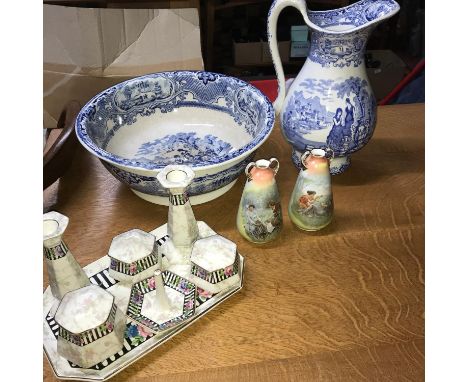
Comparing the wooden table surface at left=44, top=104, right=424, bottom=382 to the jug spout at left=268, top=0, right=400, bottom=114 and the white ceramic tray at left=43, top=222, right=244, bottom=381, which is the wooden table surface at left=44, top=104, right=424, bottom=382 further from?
the jug spout at left=268, top=0, right=400, bottom=114

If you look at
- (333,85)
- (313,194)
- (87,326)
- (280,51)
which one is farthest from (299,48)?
(87,326)

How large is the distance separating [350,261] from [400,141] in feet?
1.22

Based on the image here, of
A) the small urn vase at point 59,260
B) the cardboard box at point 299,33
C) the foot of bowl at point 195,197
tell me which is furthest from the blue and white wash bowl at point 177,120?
the cardboard box at point 299,33

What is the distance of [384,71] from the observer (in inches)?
76.3

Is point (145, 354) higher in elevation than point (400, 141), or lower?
lower

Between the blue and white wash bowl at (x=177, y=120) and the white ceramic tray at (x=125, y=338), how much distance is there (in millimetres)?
171

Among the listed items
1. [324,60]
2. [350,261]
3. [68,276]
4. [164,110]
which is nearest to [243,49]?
[164,110]

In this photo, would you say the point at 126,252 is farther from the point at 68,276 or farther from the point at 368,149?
the point at 368,149

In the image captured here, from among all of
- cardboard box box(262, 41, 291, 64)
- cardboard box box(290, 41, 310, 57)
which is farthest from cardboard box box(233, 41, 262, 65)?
cardboard box box(290, 41, 310, 57)

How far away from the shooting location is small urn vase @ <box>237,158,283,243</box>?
73 cm

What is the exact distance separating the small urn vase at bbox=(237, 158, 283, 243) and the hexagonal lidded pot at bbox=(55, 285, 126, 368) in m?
0.25

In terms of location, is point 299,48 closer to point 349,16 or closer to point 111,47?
point 111,47

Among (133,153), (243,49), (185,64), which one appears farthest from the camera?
(243,49)

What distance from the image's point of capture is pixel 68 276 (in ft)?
2.13
